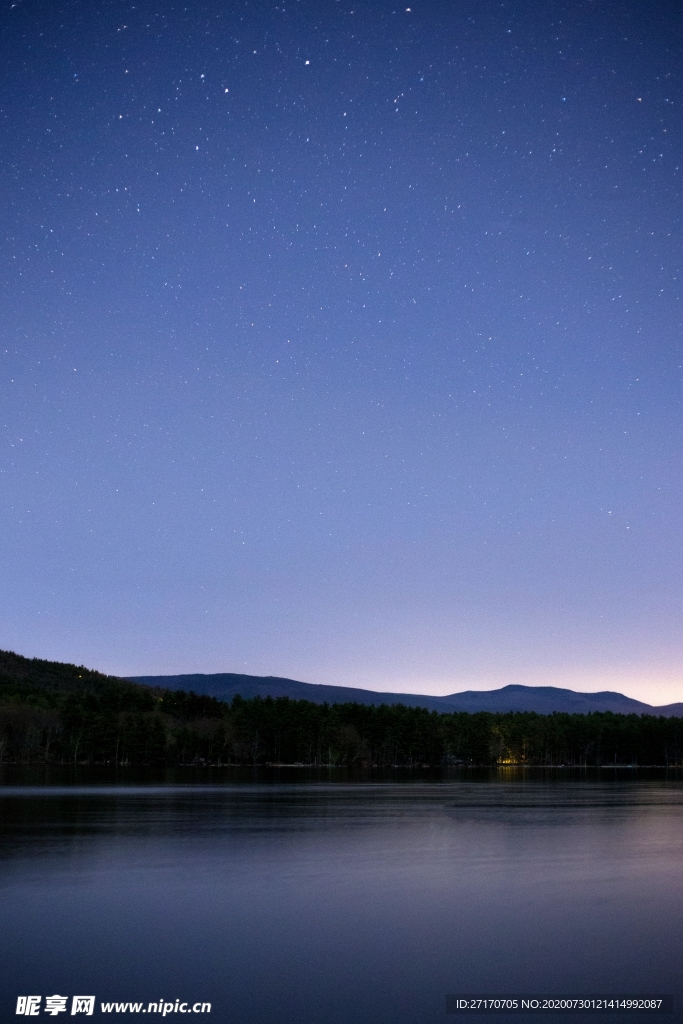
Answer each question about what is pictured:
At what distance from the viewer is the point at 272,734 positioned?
162250 millimetres

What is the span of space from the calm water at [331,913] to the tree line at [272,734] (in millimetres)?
105693

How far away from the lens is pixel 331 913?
20062 millimetres

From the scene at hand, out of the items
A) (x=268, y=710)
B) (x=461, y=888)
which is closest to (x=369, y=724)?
(x=268, y=710)

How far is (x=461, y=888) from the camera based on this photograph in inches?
918

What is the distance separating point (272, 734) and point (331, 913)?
145902mm

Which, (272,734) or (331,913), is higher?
(331,913)

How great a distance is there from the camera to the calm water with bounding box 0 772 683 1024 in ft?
47.8

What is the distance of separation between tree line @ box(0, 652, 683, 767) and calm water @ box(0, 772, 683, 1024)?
347 ft

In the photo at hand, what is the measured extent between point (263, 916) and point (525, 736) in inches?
7185

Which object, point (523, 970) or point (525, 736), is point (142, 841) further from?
point (525, 736)

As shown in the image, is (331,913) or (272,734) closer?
(331,913)

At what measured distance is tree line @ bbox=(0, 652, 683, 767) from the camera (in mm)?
139250

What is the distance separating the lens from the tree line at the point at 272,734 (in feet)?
457

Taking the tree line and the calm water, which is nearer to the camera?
the calm water
